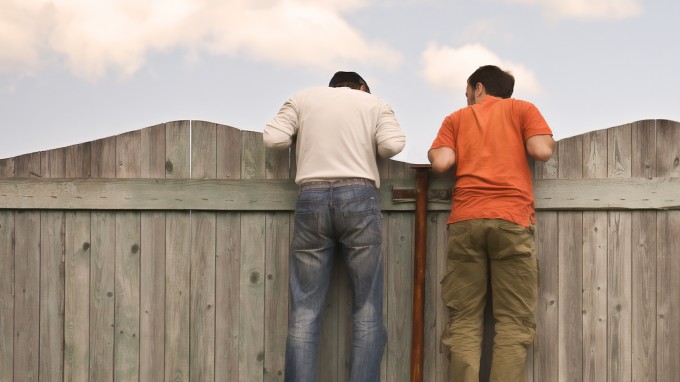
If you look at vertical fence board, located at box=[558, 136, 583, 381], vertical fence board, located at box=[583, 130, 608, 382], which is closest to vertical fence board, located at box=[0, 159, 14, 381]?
vertical fence board, located at box=[558, 136, 583, 381]

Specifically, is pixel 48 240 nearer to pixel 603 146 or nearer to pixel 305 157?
pixel 305 157

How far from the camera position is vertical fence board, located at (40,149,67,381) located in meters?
4.25

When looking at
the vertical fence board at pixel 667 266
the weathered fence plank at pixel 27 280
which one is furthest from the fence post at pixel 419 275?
the weathered fence plank at pixel 27 280

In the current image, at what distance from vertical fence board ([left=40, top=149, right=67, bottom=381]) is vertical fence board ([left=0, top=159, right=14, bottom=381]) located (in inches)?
7.7

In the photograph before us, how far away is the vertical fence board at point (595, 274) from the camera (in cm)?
410

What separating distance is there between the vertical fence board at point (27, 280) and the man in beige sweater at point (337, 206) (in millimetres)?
1578

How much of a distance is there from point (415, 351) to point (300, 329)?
695mm

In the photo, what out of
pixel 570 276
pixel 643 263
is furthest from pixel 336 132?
pixel 643 263

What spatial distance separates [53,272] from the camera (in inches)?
167

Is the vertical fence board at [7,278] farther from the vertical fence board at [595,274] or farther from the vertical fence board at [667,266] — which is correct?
the vertical fence board at [667,266]

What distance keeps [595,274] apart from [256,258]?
197 centimetres

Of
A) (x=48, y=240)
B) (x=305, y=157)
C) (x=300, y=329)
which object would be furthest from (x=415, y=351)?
(x=48, y=240)

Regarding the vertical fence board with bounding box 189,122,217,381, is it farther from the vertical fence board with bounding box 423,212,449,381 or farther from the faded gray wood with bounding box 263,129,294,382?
the vertical fence board with bounding box 423,212,449,381

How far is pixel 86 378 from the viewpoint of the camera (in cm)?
427
